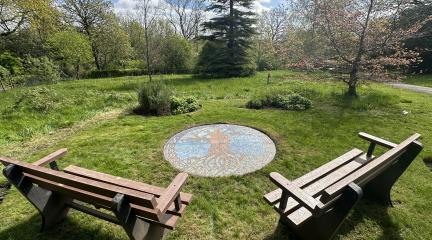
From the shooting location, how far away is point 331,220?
7.28 ft

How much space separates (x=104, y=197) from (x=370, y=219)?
10.2 ft

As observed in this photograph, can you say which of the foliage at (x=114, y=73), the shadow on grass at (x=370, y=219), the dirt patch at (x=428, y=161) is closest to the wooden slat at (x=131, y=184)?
the shadow on grass at (x=370, y=219)

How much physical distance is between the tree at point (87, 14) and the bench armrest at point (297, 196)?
2403cm

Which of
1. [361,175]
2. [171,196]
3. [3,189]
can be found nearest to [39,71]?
[3,189]

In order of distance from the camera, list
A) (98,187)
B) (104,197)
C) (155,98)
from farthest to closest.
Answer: (155,98)
(104,197)
(98,187)

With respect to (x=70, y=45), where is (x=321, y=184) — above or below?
below

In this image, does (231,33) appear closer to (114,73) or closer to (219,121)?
(114,73)

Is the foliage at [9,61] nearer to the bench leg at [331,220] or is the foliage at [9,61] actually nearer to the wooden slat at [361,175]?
the bench leg at [331,220]

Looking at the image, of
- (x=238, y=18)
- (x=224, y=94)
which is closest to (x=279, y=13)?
(x=238, y=18)

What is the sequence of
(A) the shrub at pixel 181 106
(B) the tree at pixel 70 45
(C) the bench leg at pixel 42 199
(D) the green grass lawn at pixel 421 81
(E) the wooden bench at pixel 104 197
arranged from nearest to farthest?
(E) the wooden bench at pixel 104 197 → (C) the bench leg at pixel 42 199 → (A) the shrub at pixel 181 106 → (D) the green grass lawn at pixel 421 81 → (B) the tree at pixel 70 45

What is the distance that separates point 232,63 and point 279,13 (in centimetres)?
1942

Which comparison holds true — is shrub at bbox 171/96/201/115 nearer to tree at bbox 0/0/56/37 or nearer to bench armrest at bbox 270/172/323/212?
bench armrest at bbox 270/172/323/212

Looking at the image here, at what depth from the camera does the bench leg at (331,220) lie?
2.01 m

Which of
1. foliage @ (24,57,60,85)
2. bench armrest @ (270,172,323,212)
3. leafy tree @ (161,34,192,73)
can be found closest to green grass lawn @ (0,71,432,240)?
bench armrest @ (270,172,323,212)
